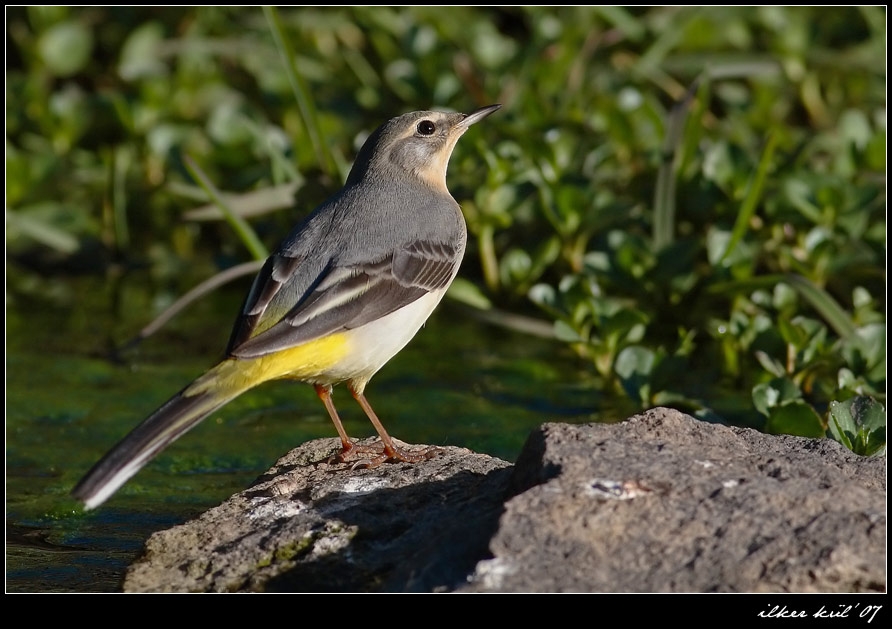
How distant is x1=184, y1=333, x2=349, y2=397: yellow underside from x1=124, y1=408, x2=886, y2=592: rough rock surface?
1.58ft

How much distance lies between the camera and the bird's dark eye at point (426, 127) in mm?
6988

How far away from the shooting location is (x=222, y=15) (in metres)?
11.4

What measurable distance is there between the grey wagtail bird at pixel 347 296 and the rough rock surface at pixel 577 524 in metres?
0.45

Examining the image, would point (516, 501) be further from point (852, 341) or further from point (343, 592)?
point (852, 341)

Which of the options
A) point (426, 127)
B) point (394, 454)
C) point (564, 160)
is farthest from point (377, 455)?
point (564, 160)

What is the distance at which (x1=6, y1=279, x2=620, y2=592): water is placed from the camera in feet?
19.5

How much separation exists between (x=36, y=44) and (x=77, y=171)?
5.16ft

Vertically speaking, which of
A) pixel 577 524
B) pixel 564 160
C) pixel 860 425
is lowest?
pixel 860 425

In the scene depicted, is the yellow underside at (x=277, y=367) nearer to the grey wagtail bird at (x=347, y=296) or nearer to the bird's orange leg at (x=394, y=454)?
the grey wagtail bird at (x=347, y=296)

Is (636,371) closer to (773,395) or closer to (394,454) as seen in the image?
(773,395)

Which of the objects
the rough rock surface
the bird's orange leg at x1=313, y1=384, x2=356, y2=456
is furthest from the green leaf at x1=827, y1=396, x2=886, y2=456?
the bird's orange leg at x1=313, y1=384, x2=356, y2=456

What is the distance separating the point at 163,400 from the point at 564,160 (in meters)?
3.40

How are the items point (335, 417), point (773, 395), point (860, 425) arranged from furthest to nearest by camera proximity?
point (773, 395) → point (335, 417) → point (860, 425)

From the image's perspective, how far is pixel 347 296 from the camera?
574cm
